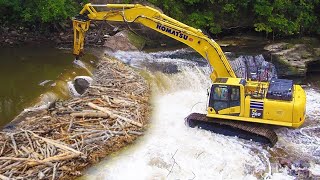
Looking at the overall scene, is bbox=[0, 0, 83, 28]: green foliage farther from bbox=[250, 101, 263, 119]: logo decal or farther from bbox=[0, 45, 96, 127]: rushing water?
bbox=[250, 101, 263, 119]: logo decal

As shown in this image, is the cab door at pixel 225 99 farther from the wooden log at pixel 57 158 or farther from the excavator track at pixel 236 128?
the wooden log at pixel 57 158

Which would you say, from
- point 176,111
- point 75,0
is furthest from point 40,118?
point 75,0

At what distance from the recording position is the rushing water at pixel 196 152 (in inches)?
494

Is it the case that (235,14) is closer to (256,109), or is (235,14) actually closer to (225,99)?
(225,99)

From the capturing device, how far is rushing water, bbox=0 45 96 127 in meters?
16.8

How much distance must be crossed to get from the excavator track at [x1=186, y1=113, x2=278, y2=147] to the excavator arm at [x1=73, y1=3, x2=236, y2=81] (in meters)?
1.83

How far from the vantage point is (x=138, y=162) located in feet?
42.7

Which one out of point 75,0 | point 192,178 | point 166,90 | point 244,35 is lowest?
point 192,178

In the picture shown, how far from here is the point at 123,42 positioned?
76.5 feet

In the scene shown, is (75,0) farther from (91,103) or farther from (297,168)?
(297,168)

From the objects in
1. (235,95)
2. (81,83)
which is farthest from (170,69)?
(235,95)

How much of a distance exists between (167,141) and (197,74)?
6194mm

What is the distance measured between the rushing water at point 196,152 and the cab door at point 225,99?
908 mm

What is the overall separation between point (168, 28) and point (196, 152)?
497cm
